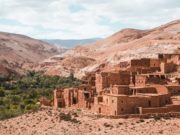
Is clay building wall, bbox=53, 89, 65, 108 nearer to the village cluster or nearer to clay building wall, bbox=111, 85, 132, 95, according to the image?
the village cluster

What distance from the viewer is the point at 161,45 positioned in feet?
292

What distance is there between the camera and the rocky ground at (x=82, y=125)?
36.2 metres

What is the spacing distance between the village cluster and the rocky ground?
136 cm

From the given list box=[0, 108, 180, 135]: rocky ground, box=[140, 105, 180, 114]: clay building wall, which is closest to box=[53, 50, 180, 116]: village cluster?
box=[140, 105, 180, 114]: clay building wall

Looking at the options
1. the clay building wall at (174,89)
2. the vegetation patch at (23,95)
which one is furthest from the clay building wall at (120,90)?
the vegetation patch at (23,95)

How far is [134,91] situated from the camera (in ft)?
140

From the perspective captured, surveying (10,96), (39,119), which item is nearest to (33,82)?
(10,96)

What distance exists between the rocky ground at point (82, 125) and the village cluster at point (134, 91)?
136 cm

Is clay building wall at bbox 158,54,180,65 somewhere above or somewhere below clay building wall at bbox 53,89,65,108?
above

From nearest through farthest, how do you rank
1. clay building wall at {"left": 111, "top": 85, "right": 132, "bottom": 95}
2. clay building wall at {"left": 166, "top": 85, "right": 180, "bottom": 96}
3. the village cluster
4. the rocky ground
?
the rocky ground → the village cluster → clay building wall at {"left": 111, "top": 85, "right": 132, "bottom": 95} → clay building wall at {"left": 166, "top": 85, "right": 180, "bottom": 96}

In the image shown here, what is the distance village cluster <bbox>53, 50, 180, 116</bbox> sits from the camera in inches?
1558

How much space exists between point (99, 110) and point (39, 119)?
5094mm

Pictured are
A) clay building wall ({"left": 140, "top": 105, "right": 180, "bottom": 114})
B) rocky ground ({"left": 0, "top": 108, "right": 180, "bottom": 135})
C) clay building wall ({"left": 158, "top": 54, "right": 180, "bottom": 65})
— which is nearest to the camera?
rocky ground ({"left": 0, "top": 108, "right": 180, "bottom": 135})

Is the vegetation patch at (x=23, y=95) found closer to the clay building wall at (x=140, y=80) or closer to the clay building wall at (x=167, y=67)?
the clay building wall at (x=140, y=80)
